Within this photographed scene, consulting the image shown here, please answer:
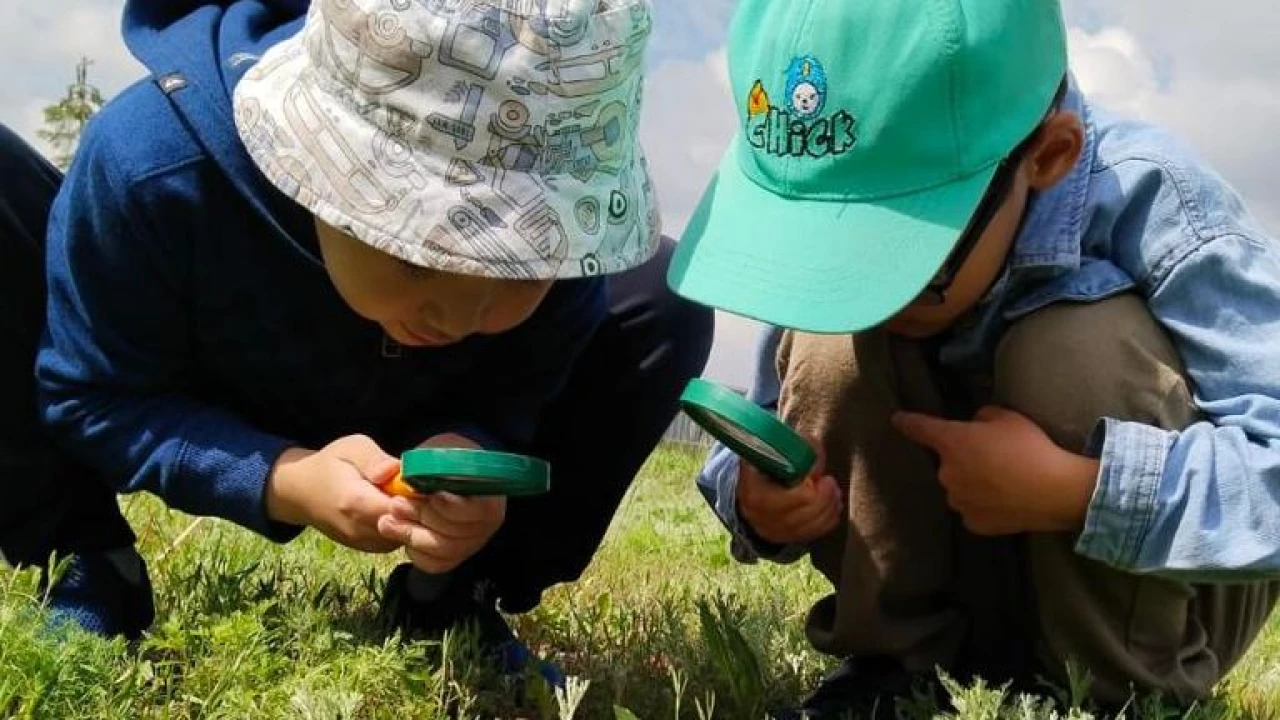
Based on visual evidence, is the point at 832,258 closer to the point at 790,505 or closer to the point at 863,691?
the point at 790,505

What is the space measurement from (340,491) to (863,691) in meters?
0.92

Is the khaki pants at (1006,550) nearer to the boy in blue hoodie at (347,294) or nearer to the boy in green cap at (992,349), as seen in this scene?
the boy in green cap at (992,349)

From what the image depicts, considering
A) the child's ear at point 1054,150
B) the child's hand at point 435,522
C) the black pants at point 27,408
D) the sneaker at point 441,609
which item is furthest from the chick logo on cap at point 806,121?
the black pants at point 27,408

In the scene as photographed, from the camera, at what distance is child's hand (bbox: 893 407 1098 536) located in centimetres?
223

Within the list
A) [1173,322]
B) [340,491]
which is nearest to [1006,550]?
[1173,322]

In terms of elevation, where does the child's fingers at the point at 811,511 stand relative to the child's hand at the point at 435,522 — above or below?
below

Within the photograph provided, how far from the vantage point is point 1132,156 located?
7.73ft

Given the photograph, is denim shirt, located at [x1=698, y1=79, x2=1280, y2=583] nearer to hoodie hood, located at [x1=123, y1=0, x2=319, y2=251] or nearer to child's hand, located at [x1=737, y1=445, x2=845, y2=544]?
child's hand, located at [x1=737, y1=445, x2=845, y2=544]

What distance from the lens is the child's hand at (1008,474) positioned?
87.8 inches

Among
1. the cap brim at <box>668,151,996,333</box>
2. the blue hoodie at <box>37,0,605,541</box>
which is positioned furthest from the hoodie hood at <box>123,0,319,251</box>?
the cap brim at <box>668,151,996,333</box>

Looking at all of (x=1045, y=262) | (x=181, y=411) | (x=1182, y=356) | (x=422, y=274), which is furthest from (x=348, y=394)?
(x=1182, y=356)

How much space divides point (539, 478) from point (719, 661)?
0.53 metres

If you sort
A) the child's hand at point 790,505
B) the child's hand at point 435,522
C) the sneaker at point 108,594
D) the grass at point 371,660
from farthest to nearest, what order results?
the sneaker at point 108,594, the child's hand at point 790,505, the child's hand at point 435,522, the grass at point 371,660

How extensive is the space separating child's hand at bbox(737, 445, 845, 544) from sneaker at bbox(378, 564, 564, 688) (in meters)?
0.45
